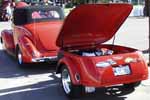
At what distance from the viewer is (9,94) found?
7.31m

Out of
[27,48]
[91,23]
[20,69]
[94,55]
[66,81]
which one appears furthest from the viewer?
[20,69]

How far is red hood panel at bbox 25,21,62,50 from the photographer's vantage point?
9.20m

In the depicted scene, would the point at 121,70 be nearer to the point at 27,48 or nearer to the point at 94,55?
the point at 94,55

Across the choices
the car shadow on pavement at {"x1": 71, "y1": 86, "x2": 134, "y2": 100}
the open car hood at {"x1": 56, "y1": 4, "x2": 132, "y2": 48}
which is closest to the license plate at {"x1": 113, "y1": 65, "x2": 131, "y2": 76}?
the car shadow on pavement at {"x1": 71, "y1": 86, "x2": 134, "y2": 100}

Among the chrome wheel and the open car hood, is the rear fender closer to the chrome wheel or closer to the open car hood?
the open car hood

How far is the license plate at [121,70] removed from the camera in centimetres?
626

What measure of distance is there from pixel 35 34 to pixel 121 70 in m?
3.51

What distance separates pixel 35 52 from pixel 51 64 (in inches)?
33.2

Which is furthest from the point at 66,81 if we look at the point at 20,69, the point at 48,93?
the point at 20,69

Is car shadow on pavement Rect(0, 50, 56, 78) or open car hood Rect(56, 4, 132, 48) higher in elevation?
open car hood Rect(56, 4, 132, 48)

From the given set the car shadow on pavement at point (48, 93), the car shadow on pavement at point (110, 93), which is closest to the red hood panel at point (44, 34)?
the car shadow on pavement at point (48, 93)

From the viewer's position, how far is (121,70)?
6.31 metres

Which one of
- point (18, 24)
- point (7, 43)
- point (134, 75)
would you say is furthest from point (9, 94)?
point (7, 43)

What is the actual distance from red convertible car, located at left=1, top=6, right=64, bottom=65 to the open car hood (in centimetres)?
169
